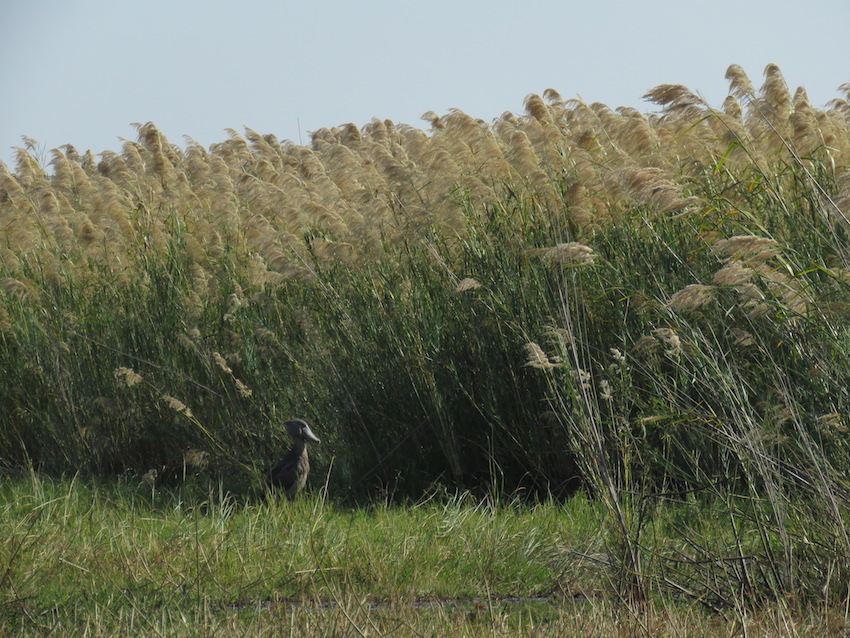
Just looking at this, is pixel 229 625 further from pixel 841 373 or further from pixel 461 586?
pixel 841 373

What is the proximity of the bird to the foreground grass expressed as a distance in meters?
0.12

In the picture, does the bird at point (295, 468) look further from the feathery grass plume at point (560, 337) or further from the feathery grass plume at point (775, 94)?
the feathery grass plume at point (775, 94)

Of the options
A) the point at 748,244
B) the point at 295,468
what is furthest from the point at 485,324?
the point at 748,244

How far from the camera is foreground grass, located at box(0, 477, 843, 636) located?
3.12 meters

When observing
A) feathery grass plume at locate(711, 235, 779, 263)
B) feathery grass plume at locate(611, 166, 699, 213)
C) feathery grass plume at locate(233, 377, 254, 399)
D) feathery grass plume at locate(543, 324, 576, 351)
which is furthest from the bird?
feathery grass plume at locate(711, 235, 779, 263)

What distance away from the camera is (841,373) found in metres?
3.38

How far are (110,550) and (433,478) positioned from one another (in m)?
1.83

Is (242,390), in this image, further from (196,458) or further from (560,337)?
(560,337)

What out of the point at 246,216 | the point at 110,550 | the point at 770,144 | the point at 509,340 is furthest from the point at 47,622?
the point at 246,216

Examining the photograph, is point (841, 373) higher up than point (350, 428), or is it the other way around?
point (841, 373)

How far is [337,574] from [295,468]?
1149 millimetres

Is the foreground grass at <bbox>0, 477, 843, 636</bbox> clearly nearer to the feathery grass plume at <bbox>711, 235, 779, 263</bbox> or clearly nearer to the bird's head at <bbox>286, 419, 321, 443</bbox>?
the bird's head at <bbox>286, 419, 321, 443</bbox>

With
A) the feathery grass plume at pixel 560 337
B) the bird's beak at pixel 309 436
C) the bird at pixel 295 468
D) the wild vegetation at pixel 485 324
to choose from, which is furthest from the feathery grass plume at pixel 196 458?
the feathery grass plume at pixel 560 337

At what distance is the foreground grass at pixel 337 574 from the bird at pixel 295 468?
0.41ft
